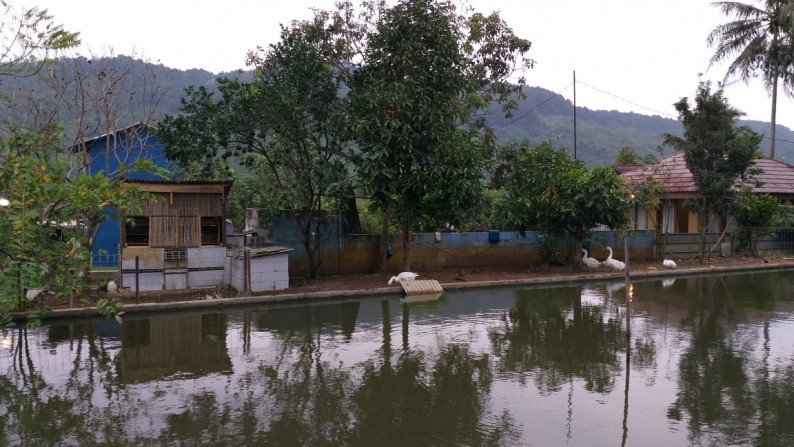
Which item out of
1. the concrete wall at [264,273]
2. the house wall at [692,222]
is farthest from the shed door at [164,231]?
the house wall at [692,222]

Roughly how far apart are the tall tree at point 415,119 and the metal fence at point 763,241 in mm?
13113

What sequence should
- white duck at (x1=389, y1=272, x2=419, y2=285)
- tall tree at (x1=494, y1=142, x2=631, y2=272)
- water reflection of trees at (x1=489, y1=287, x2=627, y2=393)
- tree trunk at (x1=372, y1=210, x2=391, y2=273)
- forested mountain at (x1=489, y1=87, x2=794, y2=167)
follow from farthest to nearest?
forested mountain at (x1=489, y1=87, x2=794, y2=167) < tall tree at (x1=494, y1=142, x2=631, y2=272) < tree trunk at (x1=372, y1=210, x2=391, y2=273) < white duck at (x1=389, y1=272, x2=419, y2=285) < water reflection of trees at (x1=489, y1=287, x2=627, y2=393)

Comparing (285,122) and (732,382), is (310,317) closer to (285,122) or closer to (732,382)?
(285,122)

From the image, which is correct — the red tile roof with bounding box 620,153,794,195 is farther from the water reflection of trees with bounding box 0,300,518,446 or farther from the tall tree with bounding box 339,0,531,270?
the water reflection of trees with bounding box 0,300,518,446

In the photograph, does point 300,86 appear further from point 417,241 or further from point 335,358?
point 335,358

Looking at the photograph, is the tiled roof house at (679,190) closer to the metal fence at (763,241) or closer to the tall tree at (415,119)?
the metal fence at (763,241)

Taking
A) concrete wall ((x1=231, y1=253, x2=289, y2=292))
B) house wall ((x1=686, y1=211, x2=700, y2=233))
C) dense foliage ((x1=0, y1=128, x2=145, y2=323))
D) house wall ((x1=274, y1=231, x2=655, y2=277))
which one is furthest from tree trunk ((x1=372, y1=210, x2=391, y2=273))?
house wall ((x1=686, y1=211, x2=700, y2=233))

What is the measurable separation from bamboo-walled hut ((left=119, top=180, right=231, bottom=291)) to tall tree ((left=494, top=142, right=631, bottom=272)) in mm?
8354

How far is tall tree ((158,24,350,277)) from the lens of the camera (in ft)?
47.2

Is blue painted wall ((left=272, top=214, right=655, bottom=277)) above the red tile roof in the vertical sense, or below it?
below

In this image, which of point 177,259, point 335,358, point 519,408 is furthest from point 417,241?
point 519,408

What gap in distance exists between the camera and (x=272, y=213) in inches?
609

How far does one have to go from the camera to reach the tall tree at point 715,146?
1919 centimetres

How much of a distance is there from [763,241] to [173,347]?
22.4 metres
